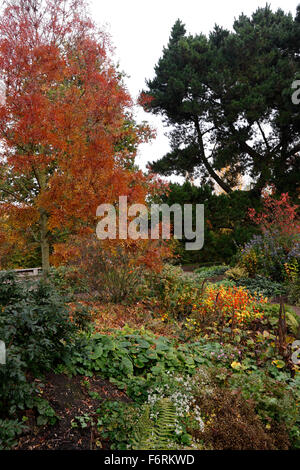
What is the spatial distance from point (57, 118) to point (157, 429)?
15.1 ft

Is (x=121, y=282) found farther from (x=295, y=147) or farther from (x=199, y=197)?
(x=295, y=147)

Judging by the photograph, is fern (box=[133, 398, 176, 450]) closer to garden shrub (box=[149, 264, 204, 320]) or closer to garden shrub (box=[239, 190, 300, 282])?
garden shrub (box=[149, 264, 204, 320])

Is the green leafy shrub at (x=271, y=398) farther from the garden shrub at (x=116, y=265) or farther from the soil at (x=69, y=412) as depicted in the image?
the garden shrub at (x=116, y=265)

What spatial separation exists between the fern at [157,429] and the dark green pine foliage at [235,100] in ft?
45.8

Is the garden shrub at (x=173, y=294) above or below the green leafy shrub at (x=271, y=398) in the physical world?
above

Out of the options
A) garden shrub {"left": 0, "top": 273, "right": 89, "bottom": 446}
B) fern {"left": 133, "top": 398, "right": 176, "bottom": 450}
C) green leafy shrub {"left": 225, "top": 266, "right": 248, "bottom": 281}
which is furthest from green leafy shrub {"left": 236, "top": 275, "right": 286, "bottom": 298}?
garden shrub {"left": 0, "top": 273, "right": 89, "bottom": 446}

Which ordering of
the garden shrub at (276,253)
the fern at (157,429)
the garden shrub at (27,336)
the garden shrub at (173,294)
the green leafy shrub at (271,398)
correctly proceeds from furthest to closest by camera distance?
the garden shrub at (276,253)
the garden shrub at (173,294)
the green leafy shrub at (271,398)
the fern at (157,429)
the garden shrub at (27,336)

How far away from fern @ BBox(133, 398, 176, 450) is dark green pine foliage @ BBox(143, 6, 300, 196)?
13960mm

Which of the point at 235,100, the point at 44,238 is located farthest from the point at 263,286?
the point at 235,100

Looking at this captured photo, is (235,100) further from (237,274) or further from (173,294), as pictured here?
(173,294)

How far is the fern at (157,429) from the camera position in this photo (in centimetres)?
226

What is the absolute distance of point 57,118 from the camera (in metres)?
5.34

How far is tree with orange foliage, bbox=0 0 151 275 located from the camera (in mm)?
5391

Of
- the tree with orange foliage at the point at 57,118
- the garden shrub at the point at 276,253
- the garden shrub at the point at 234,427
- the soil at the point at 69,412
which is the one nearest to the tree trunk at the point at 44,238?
the tree with orange foliage at the point at 57,118
